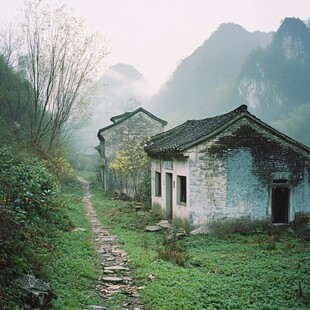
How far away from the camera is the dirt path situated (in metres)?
6.80

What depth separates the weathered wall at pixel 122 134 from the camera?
1014 inches

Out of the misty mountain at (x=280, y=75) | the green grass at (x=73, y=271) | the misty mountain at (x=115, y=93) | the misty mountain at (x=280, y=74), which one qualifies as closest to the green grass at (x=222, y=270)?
the green grass at (x=73, y=271)

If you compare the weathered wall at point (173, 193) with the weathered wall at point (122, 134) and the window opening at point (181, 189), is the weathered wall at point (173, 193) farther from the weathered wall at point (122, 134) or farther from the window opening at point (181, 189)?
the weathered wall at point (122, 134)

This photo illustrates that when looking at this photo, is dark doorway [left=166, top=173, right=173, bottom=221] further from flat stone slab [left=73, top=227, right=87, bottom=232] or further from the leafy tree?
the leafy tree

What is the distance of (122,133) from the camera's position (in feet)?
84.9

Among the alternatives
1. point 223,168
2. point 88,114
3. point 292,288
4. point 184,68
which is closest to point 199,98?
point 184,68

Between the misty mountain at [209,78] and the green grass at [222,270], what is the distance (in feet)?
241

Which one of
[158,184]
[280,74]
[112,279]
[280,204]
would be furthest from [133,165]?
[280,74]

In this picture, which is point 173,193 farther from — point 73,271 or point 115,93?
point 115,93

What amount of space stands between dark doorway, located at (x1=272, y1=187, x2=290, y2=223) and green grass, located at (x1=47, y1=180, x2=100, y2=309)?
7.76m

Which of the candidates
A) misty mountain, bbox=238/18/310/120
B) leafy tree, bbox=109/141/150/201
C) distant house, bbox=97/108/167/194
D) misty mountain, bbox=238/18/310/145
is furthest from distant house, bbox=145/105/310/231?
misty mountain, bbox=238/18/310/120

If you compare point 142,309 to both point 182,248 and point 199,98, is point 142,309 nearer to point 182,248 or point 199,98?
point 182,248

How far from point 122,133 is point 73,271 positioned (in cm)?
1863

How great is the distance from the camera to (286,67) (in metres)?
84.3
